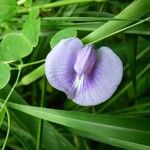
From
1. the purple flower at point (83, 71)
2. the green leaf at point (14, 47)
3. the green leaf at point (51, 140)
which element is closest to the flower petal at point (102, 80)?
the purple flower at point (83, 71)

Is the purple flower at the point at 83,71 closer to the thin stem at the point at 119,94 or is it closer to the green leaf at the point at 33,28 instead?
the green leaf at the point at 33,28

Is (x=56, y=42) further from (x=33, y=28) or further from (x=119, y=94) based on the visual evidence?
(x=119, y=94)

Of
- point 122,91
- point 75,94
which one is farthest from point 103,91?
point 122,91

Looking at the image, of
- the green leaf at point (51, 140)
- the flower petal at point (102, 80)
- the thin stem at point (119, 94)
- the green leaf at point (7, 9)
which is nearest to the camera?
the flower petal at point (102, 80)

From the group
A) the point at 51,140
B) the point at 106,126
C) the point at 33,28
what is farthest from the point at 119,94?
the point at 33,28

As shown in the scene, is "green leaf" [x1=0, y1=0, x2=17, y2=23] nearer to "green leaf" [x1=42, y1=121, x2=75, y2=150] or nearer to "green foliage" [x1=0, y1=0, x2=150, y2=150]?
"green foliage" [x1=0, y1=0, x2=150, y2=150]

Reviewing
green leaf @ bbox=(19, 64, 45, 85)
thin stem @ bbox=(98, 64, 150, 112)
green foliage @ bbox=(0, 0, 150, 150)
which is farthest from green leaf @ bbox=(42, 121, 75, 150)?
thin stem @ bbox=(98, 64, 150, 112)

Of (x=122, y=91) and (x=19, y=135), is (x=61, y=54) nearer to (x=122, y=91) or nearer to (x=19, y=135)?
(x=19, y=135)
